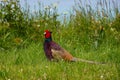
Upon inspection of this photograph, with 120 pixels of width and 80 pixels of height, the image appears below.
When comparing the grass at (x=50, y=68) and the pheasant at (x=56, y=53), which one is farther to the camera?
the pheasant at (x=56, y=53)

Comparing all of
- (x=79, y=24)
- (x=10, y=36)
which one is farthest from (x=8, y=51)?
(x=79, y=24)

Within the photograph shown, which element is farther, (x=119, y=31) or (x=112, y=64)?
(x=119, y=31)

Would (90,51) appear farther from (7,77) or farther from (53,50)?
(7,77)

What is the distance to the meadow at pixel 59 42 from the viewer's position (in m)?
6.66

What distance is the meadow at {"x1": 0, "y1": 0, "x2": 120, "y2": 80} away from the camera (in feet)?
21.9

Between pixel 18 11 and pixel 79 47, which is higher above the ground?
pixel 18 11

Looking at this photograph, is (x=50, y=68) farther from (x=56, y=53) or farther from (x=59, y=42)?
(x=59, y=42)

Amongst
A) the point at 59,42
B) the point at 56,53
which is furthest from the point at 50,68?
the point at 59,42

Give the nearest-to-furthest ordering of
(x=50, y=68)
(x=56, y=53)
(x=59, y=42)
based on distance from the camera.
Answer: (x=50, y=68), (x=56, y=53), (x=59, y=42)

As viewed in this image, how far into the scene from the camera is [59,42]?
9.48 m

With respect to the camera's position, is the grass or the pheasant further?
the pheasant

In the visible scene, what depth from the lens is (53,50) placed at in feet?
26.4

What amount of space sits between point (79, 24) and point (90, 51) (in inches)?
58.1

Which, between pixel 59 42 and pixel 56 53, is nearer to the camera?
pixel 56 53
